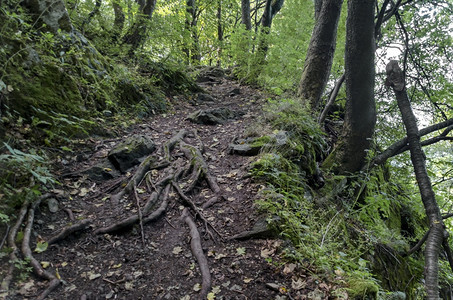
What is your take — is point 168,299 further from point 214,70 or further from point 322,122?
point 214,70

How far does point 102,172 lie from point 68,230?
5.08ft

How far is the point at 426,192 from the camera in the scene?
3.89m

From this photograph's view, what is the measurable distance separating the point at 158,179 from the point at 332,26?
582cm

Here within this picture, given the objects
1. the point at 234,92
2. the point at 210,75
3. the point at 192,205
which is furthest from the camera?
the point at 210,75

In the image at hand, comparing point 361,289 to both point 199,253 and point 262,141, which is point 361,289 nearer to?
point 199,253

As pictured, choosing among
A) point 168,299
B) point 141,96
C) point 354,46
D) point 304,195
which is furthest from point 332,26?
point 168,299

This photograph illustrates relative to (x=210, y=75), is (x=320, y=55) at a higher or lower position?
lower

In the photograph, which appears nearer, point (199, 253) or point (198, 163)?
point (199, 253)

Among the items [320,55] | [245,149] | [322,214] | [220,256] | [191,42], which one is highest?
[191,42]

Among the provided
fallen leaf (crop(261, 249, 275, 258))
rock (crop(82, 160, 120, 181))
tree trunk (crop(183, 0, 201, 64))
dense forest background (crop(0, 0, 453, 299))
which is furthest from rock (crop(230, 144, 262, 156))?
tree trunk (crop(183, 0, 201, 64))

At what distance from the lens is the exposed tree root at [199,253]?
272cm

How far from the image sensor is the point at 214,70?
1381 centimetres

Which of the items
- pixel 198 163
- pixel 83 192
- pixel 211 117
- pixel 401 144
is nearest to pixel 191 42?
pixel 211 117

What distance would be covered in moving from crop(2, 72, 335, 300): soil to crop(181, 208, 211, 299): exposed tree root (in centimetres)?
4
